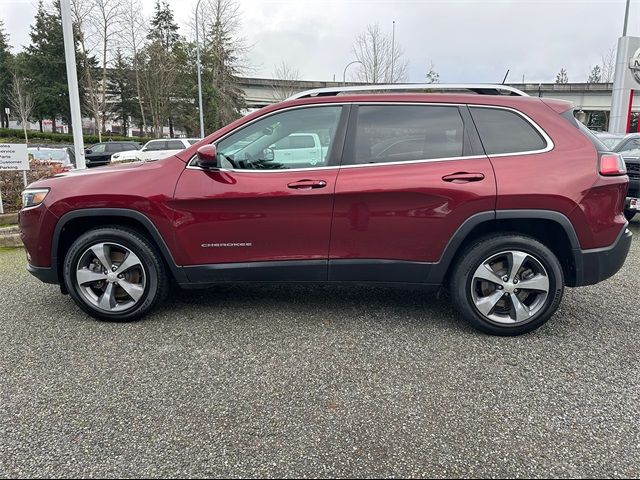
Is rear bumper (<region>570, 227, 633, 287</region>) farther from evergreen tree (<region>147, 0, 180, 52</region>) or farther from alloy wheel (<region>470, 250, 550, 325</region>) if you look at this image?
evergreen tree (<region>147, 0, 180, 52</region>)

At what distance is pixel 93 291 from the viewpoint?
3617 millimetres

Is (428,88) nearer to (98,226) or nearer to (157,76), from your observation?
(98,226)

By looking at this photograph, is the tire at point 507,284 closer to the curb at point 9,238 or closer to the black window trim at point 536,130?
the black window trim at point 536,130

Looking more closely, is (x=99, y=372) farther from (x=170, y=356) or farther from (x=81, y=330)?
(x=81, y=330)

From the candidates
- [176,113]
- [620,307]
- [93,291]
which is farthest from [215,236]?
[176,113]

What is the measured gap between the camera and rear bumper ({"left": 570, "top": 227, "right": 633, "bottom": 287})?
324cm

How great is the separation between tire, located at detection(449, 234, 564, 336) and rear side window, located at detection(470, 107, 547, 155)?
636mm

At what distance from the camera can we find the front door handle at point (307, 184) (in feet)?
10.7

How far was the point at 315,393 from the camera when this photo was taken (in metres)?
2.62

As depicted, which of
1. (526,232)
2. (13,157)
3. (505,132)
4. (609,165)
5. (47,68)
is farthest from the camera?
(47,68)

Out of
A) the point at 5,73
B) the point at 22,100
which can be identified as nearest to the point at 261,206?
the point at 22,100

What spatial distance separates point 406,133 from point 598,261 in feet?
5.46

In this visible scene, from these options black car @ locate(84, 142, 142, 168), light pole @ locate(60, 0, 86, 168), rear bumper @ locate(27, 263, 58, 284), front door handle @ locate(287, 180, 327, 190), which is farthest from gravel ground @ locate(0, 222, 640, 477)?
black car @ locate(84, 142, 142, 168)

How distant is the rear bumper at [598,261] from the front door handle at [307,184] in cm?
187
